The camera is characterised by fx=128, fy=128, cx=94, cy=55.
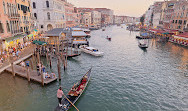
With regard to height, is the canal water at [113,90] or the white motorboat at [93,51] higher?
the white motorboat at [93,51]

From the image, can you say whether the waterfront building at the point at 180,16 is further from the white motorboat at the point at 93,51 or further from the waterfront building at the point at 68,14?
the waterfront building at the point at 68,14

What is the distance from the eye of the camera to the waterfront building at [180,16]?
162ft

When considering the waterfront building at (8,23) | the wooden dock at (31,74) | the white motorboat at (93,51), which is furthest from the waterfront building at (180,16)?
the waterfront building at (8,23)

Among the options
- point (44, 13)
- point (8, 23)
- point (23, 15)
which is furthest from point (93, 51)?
point (44, 13)

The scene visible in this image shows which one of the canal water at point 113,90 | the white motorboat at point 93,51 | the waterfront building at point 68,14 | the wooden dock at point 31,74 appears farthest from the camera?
the waterfront building at point 68,14

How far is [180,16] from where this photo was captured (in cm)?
5266

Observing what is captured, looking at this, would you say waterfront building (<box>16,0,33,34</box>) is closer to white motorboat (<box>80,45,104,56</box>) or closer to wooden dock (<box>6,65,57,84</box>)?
wooden dock (<box>6,65,57,84</box>)

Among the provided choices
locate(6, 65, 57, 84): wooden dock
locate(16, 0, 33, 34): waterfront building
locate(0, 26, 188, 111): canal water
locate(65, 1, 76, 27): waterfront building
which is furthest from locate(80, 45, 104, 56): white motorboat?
locate(65, 1, 76, 27): waterfront building

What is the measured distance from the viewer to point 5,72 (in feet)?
66.5

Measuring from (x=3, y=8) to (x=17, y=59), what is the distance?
1009 centimetres

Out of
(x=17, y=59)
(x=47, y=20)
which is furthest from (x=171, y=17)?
(x=17, y=59)

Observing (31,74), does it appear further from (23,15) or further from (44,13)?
(44,13)

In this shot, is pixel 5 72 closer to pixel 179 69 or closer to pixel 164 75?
pixel 164 75

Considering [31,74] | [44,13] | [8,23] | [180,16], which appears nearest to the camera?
[31,74]
